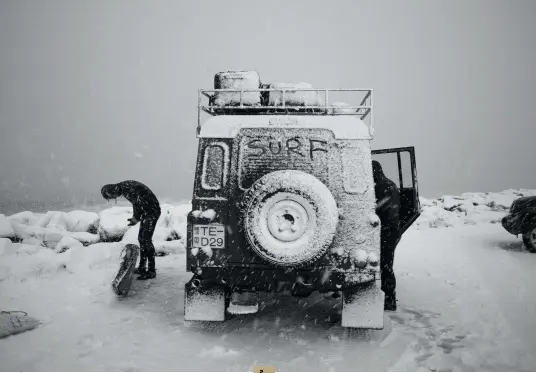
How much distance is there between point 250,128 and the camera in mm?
4055

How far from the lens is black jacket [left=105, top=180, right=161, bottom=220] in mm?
6297

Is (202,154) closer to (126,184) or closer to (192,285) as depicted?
(192,285)

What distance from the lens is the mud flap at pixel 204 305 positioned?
13.2ft

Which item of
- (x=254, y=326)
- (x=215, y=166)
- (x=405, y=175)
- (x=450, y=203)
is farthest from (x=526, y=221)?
(x=450, y=203)

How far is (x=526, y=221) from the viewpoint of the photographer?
351 inches

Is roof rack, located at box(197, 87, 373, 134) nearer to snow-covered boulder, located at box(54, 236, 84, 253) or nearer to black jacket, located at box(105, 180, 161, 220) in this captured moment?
black jacket, located at box(105, 180, 161, 220)

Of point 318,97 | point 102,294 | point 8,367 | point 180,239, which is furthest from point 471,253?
point 8,367

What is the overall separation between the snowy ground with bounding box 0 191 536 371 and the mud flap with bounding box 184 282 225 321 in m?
0.25

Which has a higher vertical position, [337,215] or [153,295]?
[337,215]

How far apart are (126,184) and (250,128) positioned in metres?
3.20

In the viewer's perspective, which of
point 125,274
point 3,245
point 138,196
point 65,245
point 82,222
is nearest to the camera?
point 125,274

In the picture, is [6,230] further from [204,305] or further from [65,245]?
[204,305]

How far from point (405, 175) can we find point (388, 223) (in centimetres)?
126

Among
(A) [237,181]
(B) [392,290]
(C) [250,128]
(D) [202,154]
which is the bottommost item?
(B) [392,290]
